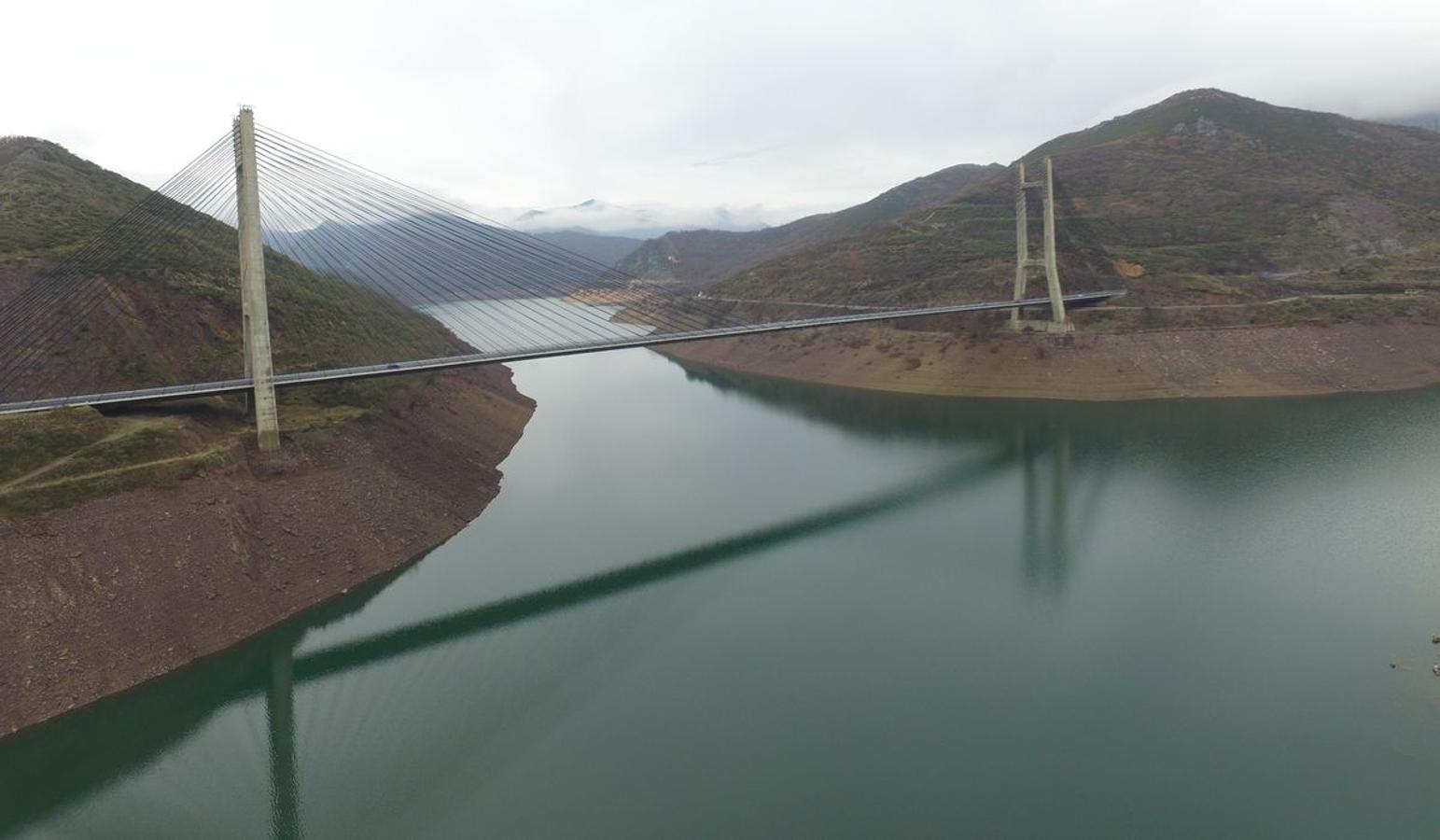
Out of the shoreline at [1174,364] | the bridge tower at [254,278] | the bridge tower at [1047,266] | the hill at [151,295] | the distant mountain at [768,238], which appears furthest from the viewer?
the distant mountain at [768,238]

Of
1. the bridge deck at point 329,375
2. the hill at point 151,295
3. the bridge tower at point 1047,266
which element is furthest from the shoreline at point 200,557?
the bridge tower at point 1047,266

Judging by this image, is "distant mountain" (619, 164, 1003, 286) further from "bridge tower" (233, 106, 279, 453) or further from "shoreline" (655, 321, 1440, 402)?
"bridge tower" (233, 106, 279, 453)

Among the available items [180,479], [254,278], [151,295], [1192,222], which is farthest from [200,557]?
[1192,222]

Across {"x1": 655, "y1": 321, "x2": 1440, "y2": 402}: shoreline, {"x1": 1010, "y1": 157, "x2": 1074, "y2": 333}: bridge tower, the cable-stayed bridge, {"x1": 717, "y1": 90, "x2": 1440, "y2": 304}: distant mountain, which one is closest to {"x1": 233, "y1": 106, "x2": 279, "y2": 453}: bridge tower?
the cable-stayed bridge

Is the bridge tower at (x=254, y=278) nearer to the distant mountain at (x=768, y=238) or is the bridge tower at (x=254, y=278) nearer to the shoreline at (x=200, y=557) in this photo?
the shoreline at (x=200, y=557)

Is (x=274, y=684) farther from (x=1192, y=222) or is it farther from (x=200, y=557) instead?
(x=1192, y=222)

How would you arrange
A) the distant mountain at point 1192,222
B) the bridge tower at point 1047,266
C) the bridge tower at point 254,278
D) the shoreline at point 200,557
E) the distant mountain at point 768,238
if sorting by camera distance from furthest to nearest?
the distant mountain at point 768,238
the distant mountain at point 1192,222
the bridge tower at point 1047,266
the bridge tower at point 254,278
the shoreline at point 200,557

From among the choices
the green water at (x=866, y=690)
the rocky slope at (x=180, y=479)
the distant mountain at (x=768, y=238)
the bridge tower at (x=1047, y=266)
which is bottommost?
the green water at (x=866, y=690)

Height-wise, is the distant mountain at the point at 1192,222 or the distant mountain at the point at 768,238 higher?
the distant mountain at the point at 768,238
